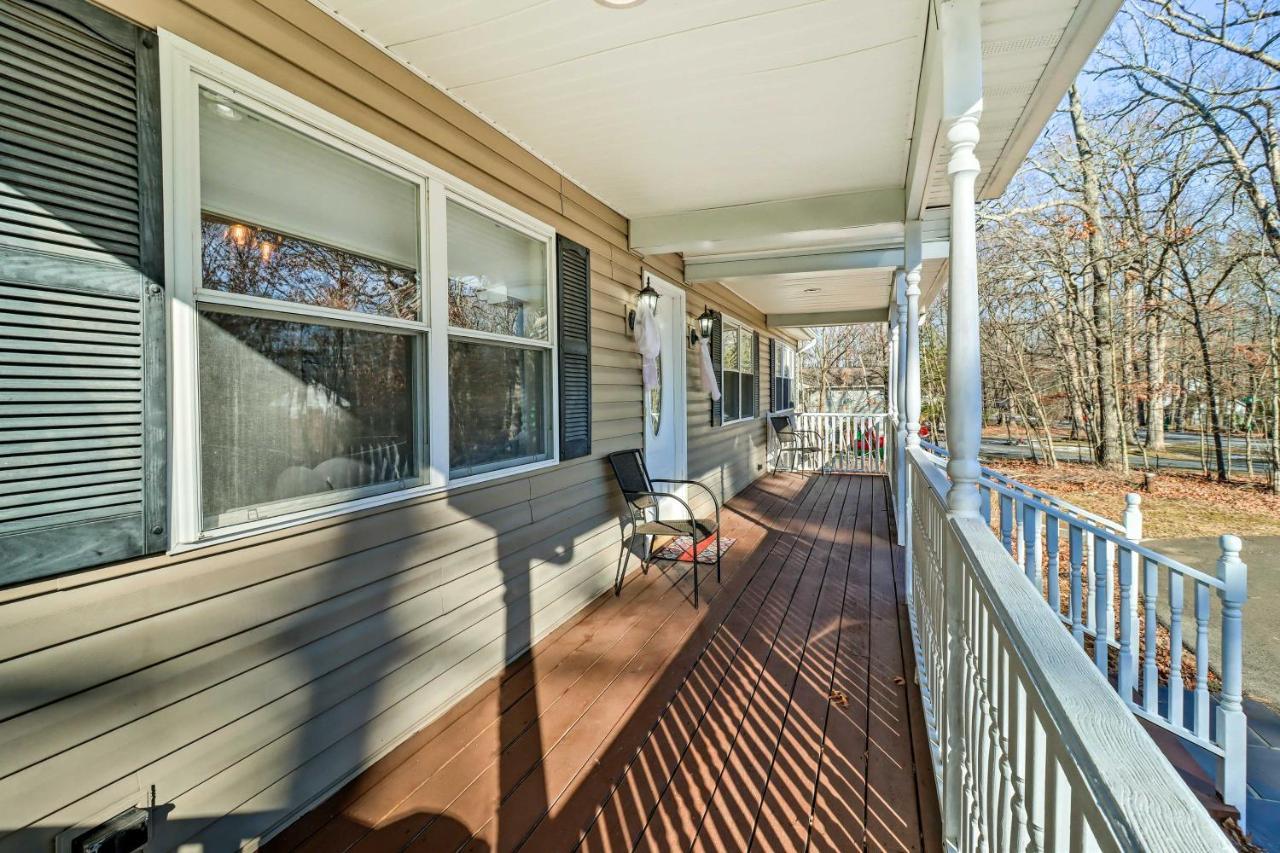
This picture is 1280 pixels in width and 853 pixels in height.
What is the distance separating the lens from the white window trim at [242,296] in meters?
1.56

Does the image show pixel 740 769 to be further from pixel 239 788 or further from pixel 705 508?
pixel 705 508

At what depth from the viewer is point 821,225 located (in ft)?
12.6

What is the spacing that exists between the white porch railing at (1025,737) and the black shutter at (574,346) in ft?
6.79

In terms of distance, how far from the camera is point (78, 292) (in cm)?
136

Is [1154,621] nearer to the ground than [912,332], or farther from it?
nearer to the ground

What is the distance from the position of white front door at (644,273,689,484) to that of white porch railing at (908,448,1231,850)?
3.34 metres

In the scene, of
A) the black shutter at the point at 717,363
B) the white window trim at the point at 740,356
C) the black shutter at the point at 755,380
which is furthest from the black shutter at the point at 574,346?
the black shutter at the point at 755,380

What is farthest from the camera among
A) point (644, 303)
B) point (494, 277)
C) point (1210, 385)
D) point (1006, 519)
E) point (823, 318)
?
point (823, 318)

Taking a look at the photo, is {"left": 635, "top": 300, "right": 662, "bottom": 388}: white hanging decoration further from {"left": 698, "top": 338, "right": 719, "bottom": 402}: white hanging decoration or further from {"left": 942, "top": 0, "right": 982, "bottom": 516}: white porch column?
{"left": 942, "top": 0, "right": 982, "bottom": 516}: white porch column

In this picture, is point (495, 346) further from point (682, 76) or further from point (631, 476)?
point (631, 476)

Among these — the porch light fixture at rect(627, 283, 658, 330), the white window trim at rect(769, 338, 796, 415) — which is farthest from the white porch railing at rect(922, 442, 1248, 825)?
the white window trim at rect(769, 338, 796, 415)

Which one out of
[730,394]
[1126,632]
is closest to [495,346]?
[1126,632]

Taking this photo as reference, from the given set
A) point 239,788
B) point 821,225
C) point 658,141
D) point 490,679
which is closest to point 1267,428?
point 821,225

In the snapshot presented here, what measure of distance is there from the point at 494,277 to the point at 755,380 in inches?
267
